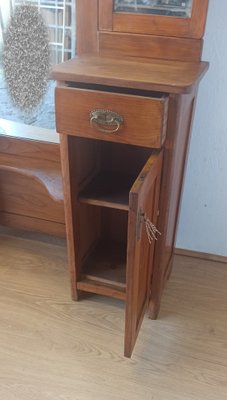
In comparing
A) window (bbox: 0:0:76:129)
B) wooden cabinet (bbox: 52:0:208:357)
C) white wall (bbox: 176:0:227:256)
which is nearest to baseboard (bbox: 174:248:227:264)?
white wall (bbox: 176:0:227:256)

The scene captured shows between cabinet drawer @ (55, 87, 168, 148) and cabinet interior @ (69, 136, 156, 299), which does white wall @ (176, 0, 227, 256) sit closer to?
cabinet interior @ (69, 136, 156, 299)

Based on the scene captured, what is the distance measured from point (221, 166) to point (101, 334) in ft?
2.20

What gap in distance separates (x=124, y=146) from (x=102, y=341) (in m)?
0.59

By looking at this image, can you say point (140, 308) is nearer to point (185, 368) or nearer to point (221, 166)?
point (185, 368)

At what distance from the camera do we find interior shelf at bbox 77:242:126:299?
1227 mm

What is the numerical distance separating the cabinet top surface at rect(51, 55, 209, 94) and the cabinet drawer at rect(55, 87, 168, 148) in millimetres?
27

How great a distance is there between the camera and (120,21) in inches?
43.1

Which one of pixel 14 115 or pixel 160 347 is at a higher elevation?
pixel 14 115

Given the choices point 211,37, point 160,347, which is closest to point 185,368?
point 160,347

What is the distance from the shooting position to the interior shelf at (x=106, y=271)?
1227 millimetres

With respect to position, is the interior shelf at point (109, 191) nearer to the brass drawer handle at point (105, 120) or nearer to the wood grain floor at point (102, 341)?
the brass drawer handle at point (105, 120)

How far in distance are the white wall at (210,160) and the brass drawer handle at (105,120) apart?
0.46 meters

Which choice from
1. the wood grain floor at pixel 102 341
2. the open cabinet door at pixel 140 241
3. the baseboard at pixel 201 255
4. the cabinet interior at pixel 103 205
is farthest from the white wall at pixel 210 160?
the open cabinet door at pixel 140 241

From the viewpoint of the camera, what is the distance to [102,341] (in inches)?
47.5
